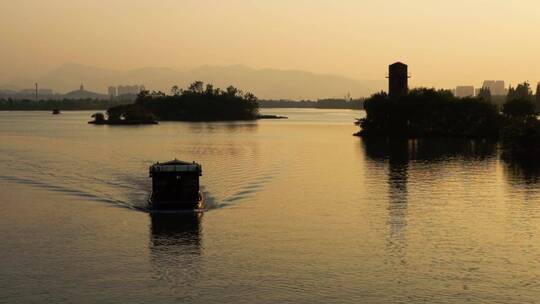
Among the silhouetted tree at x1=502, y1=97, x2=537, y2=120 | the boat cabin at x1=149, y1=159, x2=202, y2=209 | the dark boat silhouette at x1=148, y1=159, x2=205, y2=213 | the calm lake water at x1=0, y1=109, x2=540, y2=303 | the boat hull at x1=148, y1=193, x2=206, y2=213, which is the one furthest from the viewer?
the silhouetted tree at x1=502, y1=97, x2=537, y2=120

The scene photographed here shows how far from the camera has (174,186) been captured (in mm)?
61125

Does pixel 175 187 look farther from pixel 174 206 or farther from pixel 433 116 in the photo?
pixel 433 116

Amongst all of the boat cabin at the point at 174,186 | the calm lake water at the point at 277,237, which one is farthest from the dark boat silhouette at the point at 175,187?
the calm lake water at the point at 277,237

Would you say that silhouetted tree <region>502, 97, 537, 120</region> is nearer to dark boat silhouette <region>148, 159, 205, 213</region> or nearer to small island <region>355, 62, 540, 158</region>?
small island <region>355, 62, 540, 158</region>

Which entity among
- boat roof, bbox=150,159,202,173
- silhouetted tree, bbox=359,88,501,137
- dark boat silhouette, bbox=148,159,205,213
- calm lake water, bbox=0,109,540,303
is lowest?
calm lake water, bbox=0,109,540,303

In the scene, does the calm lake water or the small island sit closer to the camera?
the calm lake water

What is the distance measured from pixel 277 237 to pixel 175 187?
15.4 m

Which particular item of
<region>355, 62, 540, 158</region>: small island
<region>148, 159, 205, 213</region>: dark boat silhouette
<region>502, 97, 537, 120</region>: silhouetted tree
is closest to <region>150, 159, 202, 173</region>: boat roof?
<region>148, 159, 205, 213</region>: dark boat silhouette

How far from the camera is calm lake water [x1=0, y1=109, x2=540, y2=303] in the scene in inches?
1432

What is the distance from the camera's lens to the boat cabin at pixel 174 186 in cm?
6053

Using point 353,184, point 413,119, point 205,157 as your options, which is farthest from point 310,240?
point 413,119

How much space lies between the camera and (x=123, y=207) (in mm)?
61938

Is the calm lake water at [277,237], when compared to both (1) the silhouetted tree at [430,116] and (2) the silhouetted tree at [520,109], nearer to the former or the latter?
(2) the silhouetted tree at [520,109]

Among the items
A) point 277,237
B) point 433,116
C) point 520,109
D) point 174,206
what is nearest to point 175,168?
point 174,206
